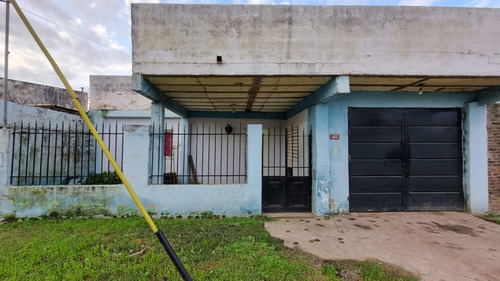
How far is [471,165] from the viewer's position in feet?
18.3

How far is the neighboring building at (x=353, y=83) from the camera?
442 centimetres

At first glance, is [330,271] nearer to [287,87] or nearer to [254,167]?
[254,167]

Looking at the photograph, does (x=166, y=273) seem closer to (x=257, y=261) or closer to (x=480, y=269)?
(x=257, y=261)

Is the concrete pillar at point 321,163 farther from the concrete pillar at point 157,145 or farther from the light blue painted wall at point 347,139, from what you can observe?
the concrete pillar at point 157,145

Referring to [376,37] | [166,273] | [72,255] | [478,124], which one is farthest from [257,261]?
[478,124]

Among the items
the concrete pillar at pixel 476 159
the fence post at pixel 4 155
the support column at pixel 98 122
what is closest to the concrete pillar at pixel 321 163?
the concrete pillar at pixel 476 159

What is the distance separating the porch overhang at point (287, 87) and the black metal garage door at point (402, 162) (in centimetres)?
70

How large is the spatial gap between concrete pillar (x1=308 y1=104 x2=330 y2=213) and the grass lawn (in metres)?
1.66

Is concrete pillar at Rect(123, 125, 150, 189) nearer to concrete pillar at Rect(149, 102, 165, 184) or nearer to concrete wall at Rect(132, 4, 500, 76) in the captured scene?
concrete pillar at Rect(149, 102, 165, 184)

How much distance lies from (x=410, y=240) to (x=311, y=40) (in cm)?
385

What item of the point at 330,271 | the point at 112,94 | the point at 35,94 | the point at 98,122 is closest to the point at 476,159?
the point at 330,271

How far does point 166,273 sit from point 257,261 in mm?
1118

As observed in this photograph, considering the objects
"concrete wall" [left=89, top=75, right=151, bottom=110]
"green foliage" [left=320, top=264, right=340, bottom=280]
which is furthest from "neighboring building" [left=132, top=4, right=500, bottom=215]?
"concrete wall" [left=89, top=75, right=151, bottom=110]

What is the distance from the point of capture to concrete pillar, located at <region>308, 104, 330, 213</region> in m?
5.34
